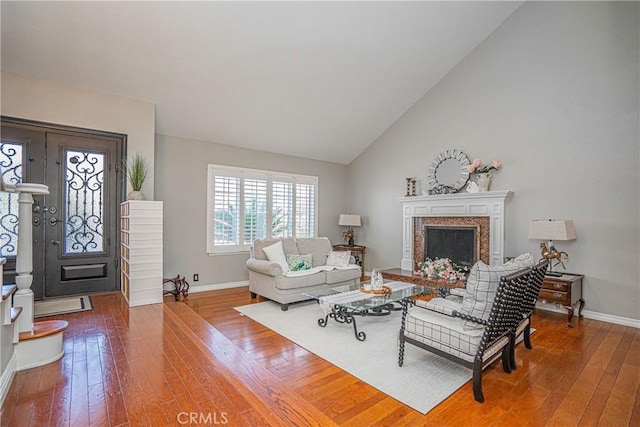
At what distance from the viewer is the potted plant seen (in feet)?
13.4

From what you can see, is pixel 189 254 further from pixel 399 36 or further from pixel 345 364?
pixel 399 36

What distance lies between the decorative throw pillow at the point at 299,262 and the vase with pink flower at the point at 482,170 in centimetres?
318

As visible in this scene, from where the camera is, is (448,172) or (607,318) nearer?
(607,318)

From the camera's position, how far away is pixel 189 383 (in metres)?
2.18

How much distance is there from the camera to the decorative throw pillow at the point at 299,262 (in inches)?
196

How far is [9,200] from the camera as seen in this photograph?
3689 millimetres

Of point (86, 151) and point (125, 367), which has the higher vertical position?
point (86, 151)

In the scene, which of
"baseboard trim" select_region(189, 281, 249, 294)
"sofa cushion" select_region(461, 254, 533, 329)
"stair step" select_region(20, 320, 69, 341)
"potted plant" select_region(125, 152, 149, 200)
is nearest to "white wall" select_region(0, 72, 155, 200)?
"potted plant" select_region(125, 152, 149, 200)

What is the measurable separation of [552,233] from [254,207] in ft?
16.2

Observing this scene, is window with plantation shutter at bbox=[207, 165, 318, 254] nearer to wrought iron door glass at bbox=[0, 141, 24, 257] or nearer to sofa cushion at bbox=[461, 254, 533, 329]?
wrought iron door glass at bbox=[0, 141, 24, 257]

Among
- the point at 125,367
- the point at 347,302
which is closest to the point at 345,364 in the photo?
the point at 347,302

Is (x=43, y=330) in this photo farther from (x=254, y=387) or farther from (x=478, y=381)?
(x=478, y=381)

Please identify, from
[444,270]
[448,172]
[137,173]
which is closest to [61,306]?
[137,173]

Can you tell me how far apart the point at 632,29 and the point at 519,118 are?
5.03ft
